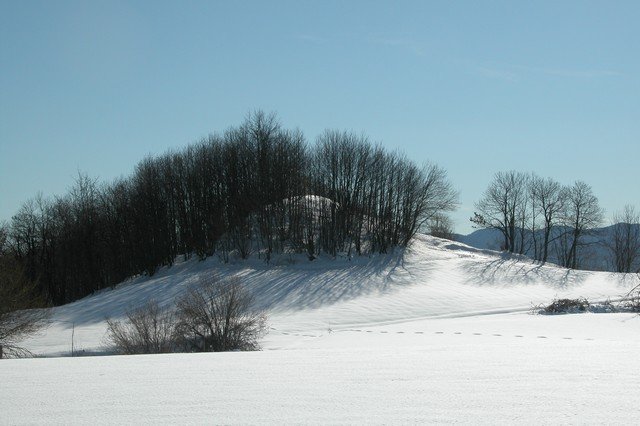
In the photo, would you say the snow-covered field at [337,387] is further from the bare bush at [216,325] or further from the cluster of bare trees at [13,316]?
the cluster of bare trees at [13,316]

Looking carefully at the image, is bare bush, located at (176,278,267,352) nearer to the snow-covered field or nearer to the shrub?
the snow-covered field

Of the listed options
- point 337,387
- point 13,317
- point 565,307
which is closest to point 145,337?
point 13,317

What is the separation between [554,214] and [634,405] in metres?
66.1

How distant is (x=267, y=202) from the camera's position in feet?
185

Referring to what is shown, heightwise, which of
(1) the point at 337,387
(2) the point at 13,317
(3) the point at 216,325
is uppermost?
(1) the point at 337,387

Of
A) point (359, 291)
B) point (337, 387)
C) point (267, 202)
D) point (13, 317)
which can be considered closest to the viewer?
point (337, 387)

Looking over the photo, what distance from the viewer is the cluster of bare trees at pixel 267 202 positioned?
5534 centimetres

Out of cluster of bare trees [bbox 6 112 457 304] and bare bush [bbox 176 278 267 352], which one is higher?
cluster of bare trees [bbox 6 112 457 304]

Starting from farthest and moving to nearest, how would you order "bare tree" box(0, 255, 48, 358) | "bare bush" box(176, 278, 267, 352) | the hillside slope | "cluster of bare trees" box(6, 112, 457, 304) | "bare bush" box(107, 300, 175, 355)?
"cluster of bare trees" box(6, 112, 457, 304) → the hillside slope → "bare tree" box(0, 255, 48, 358) → "bare bush" box(176, 278, 267, 352) → "bare bush" box(107, 300, 175, 355)

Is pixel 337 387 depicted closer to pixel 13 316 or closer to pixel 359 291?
pixel 13 316

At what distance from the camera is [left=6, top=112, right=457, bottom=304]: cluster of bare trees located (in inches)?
2179

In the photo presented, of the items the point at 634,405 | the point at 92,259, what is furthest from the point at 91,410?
the point at 92,259

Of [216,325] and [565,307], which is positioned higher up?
[216,325]

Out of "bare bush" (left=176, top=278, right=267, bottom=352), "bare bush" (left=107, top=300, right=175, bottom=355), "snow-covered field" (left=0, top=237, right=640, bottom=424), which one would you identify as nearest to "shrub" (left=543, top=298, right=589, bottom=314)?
"snow-covered field" (left=0, top=237, right=640, bottom=424)
